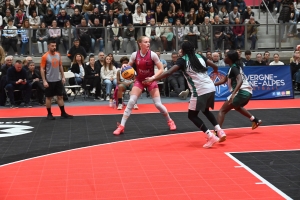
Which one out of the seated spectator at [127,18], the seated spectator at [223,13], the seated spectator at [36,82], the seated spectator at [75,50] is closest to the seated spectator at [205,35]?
the seated spectator at [223,13]

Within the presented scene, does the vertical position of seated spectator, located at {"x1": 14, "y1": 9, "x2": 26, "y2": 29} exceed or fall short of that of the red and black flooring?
it exceeds it

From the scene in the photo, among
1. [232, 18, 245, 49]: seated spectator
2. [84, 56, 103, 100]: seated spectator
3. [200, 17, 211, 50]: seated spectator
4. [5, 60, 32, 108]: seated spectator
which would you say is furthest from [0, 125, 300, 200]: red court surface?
[232, 18, 245, 49]: seated spectator

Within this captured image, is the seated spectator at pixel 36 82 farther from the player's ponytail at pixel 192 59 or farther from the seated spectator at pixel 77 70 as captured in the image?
the player's ponytail at pixel 192 59

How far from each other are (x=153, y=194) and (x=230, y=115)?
7.64 metres

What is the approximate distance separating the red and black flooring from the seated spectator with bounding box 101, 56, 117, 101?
Result: 436 cm

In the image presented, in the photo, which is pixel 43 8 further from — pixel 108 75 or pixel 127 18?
pixel 108 75

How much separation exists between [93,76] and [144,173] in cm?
1073

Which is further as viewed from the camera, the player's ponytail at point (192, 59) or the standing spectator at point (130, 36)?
the standing spectator at point (130, 36)

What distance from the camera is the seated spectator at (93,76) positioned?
18.7 m

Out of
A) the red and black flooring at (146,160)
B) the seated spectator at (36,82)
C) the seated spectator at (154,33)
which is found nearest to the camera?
the red and black flooring at (146,160)

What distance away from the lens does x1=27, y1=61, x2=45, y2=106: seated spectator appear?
1772cm

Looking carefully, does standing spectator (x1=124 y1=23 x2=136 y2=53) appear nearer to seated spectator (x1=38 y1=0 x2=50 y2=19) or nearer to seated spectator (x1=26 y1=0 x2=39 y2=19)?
seated spectator (x1=38 y1=0 x2=50 y2=19)

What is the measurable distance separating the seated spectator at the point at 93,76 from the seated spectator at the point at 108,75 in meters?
0.20

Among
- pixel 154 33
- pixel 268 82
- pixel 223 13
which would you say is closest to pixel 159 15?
pixel 154 33
